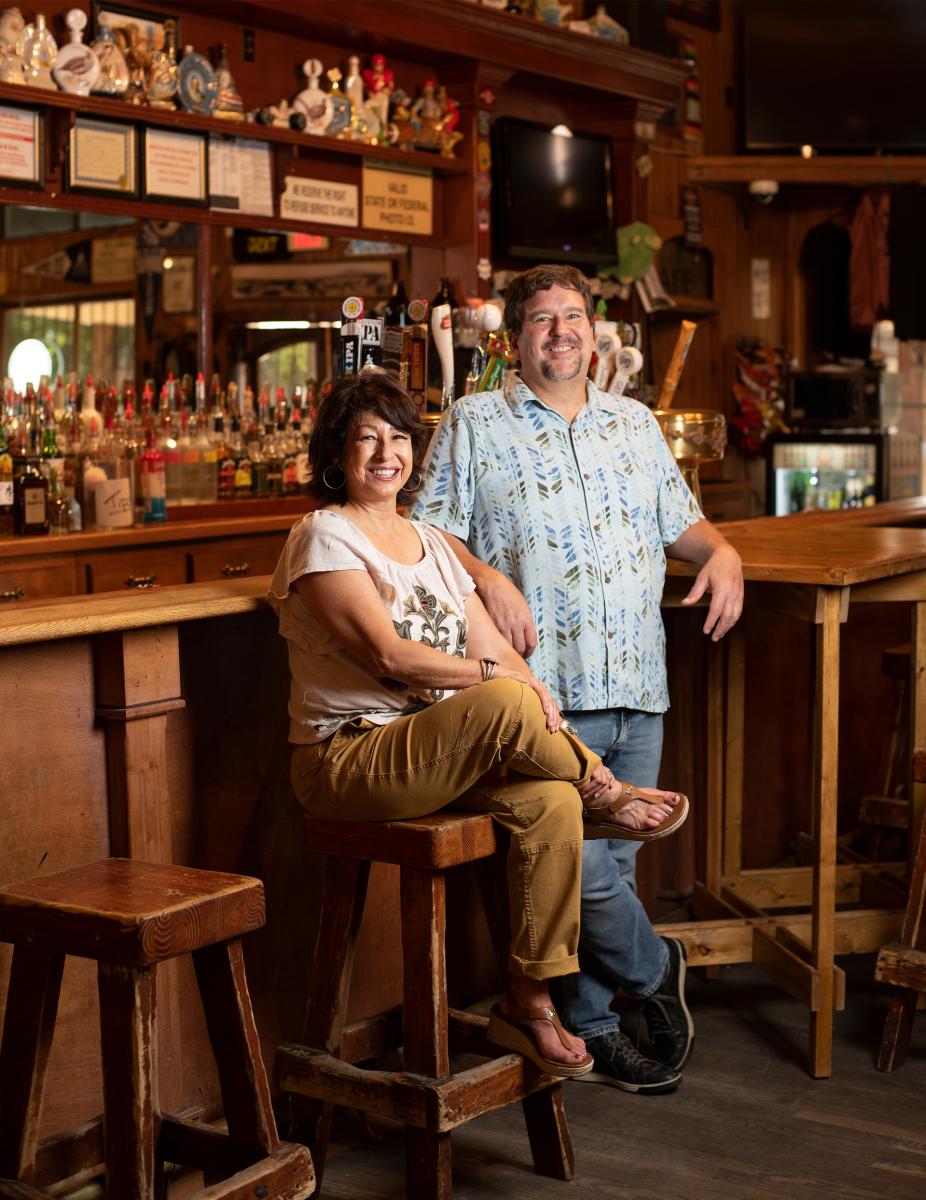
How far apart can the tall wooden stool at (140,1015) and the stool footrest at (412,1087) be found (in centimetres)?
28

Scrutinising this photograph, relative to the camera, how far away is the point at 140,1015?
5.89ft

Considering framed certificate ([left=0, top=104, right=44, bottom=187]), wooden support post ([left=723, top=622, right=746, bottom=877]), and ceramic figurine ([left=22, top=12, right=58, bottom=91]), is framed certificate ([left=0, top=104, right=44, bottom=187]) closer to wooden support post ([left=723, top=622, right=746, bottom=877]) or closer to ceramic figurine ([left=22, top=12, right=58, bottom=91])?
ceramic figurine ([left=22, top=12, right=58, bottom=91])

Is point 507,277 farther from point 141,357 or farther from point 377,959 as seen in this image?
point 377,959

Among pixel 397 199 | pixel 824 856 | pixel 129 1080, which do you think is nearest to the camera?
pixel 129 1080

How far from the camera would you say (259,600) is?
8.00 ft

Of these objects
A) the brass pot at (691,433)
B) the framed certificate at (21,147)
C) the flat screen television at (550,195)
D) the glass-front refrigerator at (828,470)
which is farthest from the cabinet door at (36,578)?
the glass-front refrigerator at (828,470)

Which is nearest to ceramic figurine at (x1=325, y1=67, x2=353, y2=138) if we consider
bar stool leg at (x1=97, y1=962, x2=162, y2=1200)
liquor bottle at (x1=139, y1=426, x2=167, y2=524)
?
liquor bottle at (x1=139, y1=426, x2=167, y2=524)

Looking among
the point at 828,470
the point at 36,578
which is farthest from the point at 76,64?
the point at 828,470

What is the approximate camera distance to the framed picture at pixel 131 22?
4.73 meters

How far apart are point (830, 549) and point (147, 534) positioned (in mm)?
2019

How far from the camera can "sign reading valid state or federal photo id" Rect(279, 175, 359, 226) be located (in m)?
5.40

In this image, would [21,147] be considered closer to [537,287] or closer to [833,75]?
[537,287]

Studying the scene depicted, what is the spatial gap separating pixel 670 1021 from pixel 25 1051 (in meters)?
1.38

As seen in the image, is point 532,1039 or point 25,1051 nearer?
point 25,1051
